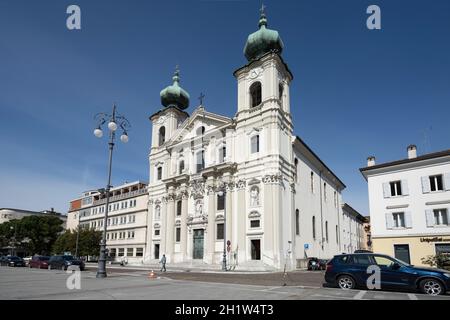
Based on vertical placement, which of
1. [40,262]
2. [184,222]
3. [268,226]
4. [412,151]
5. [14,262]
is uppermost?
[412,151]

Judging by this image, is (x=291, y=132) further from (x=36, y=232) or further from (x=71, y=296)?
(x=36, y=232)

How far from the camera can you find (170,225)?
4322 cm

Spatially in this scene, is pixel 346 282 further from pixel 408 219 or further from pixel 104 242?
pixel 408 219

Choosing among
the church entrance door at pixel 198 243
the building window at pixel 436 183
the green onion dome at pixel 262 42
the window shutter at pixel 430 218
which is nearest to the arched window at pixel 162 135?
the church entrance door at pixel 198 243

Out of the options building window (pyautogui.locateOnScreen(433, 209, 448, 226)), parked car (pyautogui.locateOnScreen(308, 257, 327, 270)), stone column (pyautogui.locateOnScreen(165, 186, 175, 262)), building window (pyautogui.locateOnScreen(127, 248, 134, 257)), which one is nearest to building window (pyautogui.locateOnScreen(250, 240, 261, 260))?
parked car (pyautogui.locateOnScreen(308, 257, 327, 270))

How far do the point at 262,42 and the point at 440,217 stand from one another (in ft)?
82.2

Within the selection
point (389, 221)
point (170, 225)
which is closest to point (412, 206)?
point (389, 221)

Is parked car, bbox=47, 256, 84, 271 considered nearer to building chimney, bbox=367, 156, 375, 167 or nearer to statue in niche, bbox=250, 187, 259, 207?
statue in niche, bbox=250, 187, 259, 207

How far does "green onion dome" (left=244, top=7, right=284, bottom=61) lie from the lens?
38031 mm

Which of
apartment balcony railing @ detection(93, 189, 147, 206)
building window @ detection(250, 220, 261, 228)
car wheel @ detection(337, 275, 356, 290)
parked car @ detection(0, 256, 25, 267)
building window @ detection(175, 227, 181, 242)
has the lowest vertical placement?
parked car @ detection(0, 256, 25, 267)

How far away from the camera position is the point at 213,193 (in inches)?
1513
